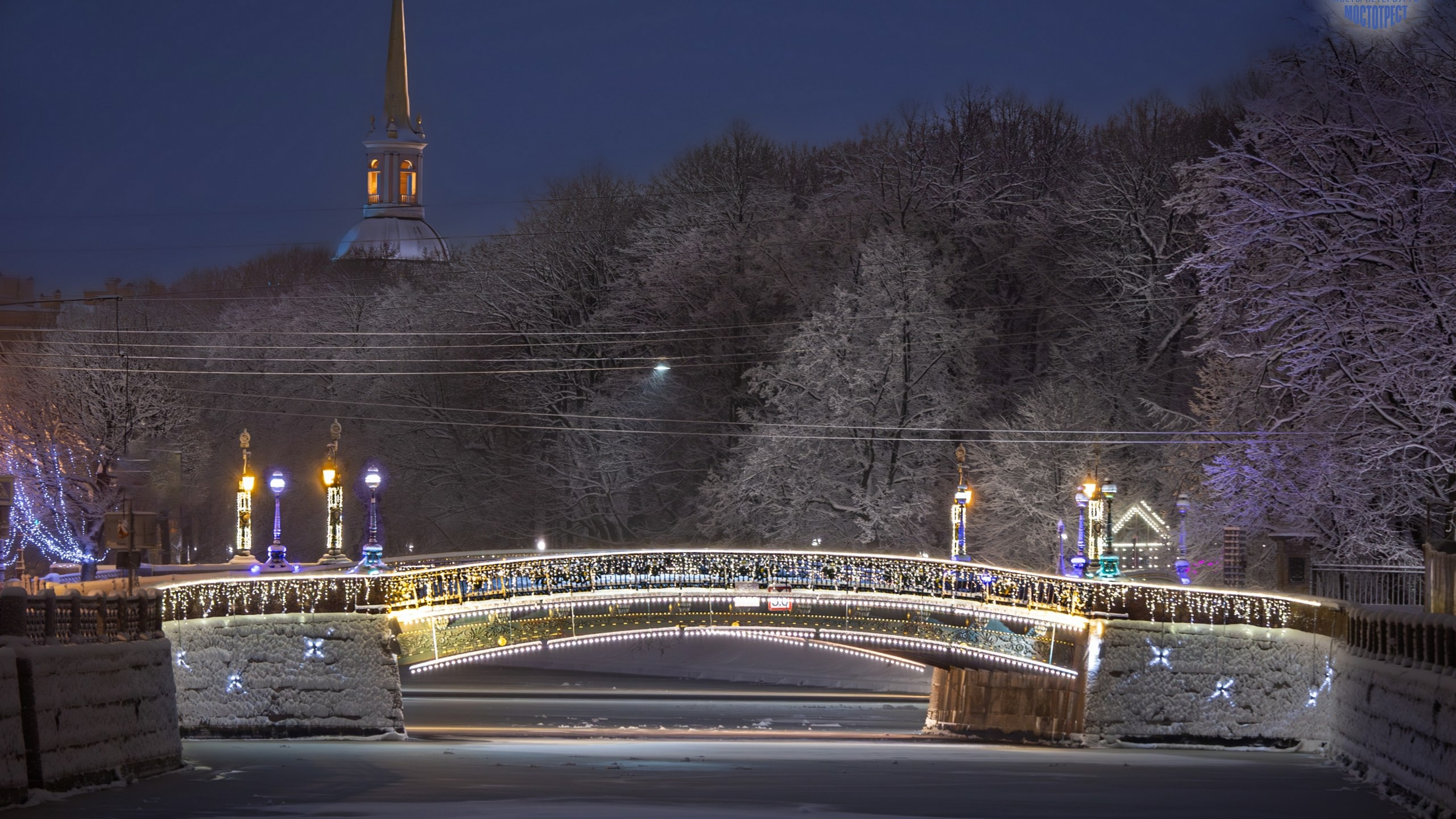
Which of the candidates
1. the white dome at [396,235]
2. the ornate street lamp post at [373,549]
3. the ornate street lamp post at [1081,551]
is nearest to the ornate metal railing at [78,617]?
the ornate street lamp post at [373,549]

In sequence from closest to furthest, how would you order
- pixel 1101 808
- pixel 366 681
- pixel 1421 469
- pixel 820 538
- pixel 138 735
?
pixel 1101 808 < pixel 138 735 < pixel 1421 469 < pixel 366 681 < pixel 820 538

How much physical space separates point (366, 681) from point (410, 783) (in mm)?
12703

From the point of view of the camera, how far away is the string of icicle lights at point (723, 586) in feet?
117

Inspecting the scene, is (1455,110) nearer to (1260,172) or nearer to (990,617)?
(1260,172)

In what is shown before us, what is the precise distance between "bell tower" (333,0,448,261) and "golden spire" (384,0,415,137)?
1.7 inches

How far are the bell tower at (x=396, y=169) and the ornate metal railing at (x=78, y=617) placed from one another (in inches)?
4120

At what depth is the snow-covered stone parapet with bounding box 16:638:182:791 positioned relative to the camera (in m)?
23.7

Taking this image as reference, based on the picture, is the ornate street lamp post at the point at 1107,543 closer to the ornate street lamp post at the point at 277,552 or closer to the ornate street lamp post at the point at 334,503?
the ornate street lamp post at the point at 334,503

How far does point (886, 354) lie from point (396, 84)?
95592 mm

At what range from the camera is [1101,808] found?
24.5 metres

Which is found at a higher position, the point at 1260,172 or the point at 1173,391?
the point at 1260,172

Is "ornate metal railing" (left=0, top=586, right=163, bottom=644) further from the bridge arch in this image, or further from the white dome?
the white dome

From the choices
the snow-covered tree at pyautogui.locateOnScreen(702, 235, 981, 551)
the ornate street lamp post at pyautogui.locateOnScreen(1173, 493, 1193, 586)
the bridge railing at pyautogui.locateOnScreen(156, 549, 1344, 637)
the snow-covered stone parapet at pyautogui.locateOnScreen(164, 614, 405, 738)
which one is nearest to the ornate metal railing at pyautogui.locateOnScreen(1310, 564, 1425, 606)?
the bridge railing at pyautogui.locateOnScreen(156, 549, 1344, 637)

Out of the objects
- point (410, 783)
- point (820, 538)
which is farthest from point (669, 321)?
point (410, 783)
